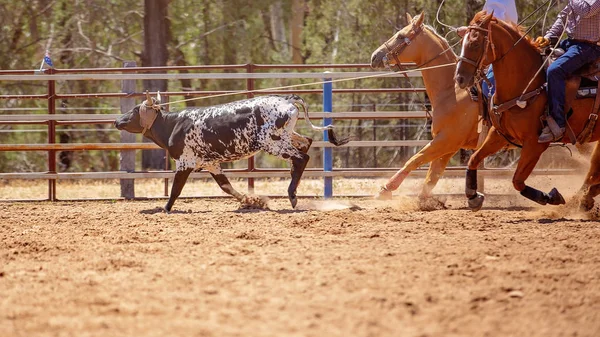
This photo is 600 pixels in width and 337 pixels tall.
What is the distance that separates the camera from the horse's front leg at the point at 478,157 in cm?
879

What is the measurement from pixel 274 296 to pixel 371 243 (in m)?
2.07

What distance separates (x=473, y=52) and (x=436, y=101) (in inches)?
52.4

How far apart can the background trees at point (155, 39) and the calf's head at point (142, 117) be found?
683cm

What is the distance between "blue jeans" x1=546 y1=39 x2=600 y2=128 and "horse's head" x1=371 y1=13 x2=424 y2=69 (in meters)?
1.99

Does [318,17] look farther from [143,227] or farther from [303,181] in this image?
[143,227]

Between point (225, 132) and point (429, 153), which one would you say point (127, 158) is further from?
point (429, 153)

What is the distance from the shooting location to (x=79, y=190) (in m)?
14.0

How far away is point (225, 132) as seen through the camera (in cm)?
978

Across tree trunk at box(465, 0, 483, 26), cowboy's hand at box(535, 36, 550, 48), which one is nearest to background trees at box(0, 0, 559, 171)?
tree trunk at box(465, 0, 483, 26)

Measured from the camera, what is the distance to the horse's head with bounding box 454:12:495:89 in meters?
8.18

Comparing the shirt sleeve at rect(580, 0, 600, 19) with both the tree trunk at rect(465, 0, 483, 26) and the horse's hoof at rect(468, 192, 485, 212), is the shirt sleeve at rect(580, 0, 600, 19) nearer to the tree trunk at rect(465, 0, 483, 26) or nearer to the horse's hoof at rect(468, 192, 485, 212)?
the horse's hoof at rect(468, 192, 485, 212)

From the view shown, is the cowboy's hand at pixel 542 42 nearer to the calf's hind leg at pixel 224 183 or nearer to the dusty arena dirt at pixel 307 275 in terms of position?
the dusty arena dirt at pixel 307 275

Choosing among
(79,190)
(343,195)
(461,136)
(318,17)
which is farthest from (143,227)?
(318,17)

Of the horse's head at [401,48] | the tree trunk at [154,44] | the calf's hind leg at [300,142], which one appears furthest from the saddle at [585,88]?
the tree trunk at [154,44]
